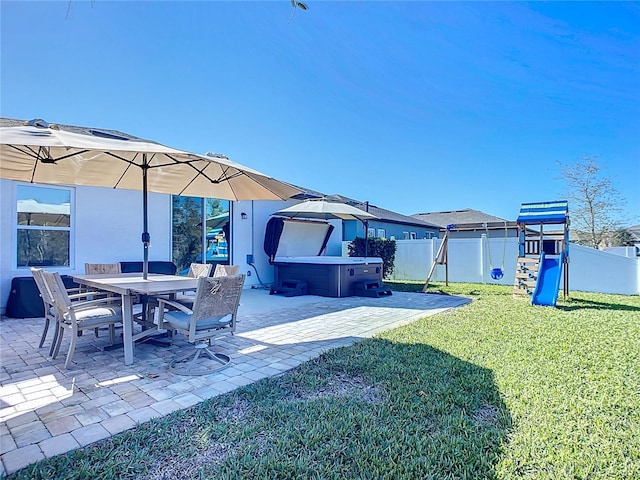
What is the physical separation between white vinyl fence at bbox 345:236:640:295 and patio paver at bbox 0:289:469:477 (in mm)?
6572

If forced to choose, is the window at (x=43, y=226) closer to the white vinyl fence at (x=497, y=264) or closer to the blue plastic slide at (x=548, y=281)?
the blue plastic slide at (x=548, y=281)

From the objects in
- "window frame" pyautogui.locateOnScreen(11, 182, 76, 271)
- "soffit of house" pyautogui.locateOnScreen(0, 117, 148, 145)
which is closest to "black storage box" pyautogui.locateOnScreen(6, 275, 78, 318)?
"window frame" pyautogui.locateOnScreen(11, 182, 76, 271)

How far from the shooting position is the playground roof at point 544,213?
802 cm

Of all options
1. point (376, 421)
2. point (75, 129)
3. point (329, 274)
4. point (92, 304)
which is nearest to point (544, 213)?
point (329, 274)

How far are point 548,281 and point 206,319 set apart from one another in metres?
7.59

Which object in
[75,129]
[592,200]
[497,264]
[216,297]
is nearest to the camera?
[216,297]

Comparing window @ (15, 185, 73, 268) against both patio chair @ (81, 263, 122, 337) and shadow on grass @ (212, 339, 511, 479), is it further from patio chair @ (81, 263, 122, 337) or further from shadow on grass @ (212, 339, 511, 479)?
shadow on grass @ (212, 339, 511, 479)

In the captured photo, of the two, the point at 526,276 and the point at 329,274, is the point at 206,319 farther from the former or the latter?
the point at 526,276

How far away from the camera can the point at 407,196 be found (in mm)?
25156

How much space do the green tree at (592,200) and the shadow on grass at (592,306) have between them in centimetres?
1044

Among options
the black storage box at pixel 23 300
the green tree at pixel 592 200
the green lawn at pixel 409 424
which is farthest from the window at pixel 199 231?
A: the green tree at pixel 592 200

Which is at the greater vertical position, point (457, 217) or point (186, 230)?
point (457, 217)

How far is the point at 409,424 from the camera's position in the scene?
246cm

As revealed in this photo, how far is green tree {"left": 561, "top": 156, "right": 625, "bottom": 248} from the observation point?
50.2 ft
